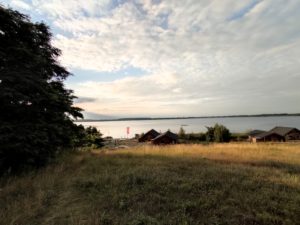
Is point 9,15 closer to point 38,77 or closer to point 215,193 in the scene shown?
point 38,77

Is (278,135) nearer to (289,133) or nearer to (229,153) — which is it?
(289,133)

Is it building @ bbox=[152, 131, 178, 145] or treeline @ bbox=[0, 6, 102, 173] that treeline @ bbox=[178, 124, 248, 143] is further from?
treeline @ bbox=[0, 6, 102, 173]

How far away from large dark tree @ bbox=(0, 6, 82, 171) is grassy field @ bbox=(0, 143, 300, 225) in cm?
93

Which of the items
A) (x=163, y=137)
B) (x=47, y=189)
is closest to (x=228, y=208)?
(x=47, y=189)

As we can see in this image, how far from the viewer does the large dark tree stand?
777cm

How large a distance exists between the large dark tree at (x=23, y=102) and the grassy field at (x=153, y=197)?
0.93m

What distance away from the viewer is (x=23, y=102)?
8625 millimetres

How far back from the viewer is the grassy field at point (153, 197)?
15.0ft

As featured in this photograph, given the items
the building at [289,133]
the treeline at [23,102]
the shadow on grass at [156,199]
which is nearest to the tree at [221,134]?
the building at [289,133]

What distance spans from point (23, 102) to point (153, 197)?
600cm

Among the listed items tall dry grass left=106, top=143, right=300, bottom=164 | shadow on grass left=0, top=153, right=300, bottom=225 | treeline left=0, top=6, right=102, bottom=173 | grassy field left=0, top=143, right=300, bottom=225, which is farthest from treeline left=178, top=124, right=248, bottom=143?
treeline left=0, top=6, right=102, bottom=173

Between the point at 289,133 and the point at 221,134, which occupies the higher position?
the point at 221,134

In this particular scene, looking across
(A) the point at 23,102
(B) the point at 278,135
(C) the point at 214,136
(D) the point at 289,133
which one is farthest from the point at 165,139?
(A) the point at 23,102

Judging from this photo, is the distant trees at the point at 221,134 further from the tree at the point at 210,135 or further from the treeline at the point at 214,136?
the tree at the point at 210,135
